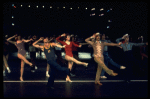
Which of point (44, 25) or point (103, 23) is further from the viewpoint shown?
point (44, 25)

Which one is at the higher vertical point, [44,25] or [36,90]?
[44,25]

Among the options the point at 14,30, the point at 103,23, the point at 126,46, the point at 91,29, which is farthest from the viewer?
the point at 14,30

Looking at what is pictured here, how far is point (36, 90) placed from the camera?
291 inches

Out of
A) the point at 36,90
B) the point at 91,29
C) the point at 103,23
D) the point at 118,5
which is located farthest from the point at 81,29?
the point at 36,90

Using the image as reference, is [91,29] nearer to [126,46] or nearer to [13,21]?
[13,21]

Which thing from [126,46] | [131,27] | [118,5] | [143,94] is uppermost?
[118,5]

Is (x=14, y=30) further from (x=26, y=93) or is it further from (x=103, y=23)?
(x=26, y=93)

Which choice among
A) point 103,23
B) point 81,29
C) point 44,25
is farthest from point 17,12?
point 103,23

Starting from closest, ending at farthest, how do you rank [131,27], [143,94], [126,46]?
[143,94] → [126,46] → [131,27]

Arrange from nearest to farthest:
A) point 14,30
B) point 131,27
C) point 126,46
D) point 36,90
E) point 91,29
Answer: point 36,90
point 126,46
point 131,27
point 91,29
point 14,30

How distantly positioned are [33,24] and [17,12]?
6.22ft

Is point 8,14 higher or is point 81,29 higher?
point 8,14

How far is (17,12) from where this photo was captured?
21328 mm

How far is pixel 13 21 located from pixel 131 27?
11.9m
